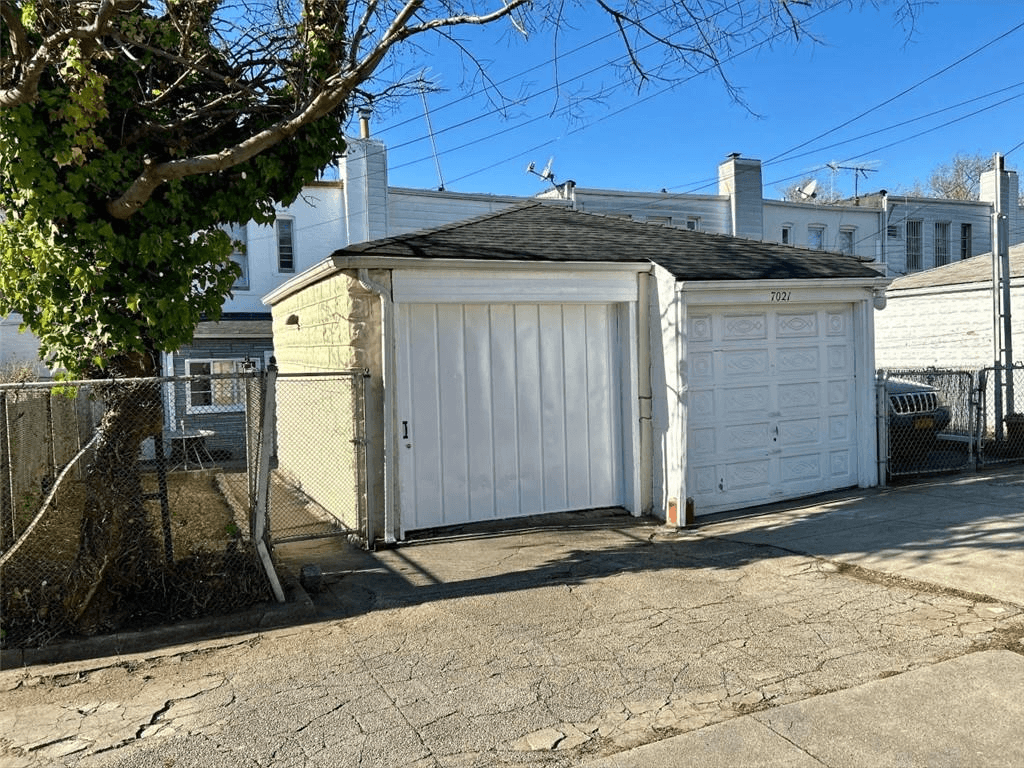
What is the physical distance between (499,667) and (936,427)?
950 centimetres

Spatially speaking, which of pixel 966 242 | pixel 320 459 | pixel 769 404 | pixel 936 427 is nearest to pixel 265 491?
pixel 320 459

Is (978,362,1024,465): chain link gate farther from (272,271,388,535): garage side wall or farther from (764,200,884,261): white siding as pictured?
(764,200,884,261): white siding

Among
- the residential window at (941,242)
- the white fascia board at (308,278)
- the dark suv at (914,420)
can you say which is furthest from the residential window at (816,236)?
the white fascia board at (308,278)

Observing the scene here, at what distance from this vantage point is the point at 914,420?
39.1 feet

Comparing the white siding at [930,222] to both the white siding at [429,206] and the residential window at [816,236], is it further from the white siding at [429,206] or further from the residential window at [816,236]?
the white siding at [429,206]

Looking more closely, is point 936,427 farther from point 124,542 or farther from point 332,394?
point 124,542

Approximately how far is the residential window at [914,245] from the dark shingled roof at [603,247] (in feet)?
56.7

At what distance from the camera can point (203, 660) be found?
17.8ft

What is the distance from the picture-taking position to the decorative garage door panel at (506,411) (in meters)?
8.72

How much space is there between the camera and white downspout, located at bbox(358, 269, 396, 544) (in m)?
8.41

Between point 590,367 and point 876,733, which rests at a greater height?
point 590,367

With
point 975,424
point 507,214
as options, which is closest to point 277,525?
point 507,214

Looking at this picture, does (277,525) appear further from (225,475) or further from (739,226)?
(739,226)

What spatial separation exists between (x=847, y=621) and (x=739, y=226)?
60.1ft
